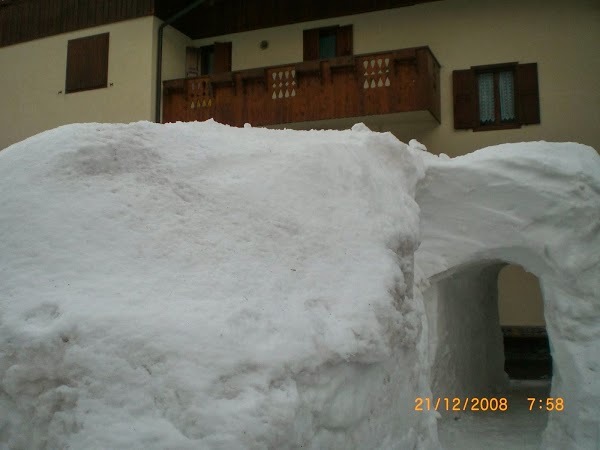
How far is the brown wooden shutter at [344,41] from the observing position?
12.1 metres

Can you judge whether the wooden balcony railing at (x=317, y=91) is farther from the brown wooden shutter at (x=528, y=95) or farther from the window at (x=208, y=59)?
the brown wooden shutter at (x=528, y=95)

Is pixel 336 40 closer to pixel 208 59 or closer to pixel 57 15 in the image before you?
pixel 208 59

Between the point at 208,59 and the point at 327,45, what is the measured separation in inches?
118

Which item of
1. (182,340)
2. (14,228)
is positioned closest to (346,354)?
(182,340)

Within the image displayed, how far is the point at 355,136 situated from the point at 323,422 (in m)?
2.70

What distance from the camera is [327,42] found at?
1252 centimetres

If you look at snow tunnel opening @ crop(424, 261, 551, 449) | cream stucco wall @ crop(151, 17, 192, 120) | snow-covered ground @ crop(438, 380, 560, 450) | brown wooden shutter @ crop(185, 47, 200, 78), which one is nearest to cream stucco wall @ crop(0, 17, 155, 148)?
Answer: cream stucco wall @ crop(151, 17, 192, 120)

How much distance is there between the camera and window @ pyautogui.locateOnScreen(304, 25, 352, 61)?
480 inches

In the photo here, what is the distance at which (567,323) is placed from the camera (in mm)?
5805

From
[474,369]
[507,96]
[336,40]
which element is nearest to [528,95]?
[507,96]

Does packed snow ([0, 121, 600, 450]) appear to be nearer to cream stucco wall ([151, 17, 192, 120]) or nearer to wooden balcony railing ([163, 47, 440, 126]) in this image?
wooden balcony railing ([163, 47, 440, 126])

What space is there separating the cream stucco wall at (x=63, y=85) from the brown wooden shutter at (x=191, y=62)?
3.82 feet

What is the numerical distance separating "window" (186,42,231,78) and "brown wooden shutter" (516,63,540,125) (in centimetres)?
623
